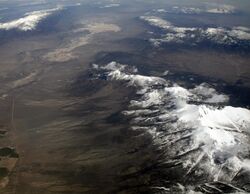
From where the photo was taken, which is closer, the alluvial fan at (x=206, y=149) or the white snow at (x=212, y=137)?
the alluvial fan at (x=206, y=149)

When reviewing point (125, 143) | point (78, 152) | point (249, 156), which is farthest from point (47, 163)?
point (249, 156)

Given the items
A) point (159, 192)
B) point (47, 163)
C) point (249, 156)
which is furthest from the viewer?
point (47, 163)

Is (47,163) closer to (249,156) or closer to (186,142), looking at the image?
(186,142)

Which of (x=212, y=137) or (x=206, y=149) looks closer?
(x=206, y=149)

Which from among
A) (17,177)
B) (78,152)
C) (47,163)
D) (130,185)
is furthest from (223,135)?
(17,177)

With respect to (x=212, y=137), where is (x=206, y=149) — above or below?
below

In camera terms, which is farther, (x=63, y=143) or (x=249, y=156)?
(x=63, y=143)

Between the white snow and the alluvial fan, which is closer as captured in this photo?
the alluvial fan

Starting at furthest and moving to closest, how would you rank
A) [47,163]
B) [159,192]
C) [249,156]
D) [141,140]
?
[141,140], [47,163], [249,156], [159,192]

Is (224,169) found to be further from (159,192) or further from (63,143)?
(63,143)
